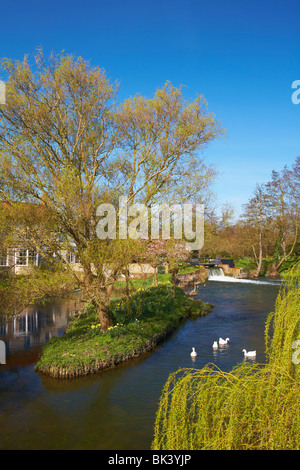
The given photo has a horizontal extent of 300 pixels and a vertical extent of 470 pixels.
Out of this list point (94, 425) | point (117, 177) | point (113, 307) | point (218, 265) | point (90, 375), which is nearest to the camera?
point (94, 425)

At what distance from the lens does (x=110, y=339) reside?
42.7 feet

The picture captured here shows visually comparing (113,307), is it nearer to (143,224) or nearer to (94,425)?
(143,224)

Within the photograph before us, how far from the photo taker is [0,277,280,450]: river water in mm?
7914

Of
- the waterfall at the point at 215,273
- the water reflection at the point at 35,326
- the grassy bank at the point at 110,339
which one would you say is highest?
the waterfall at the point at 215,273

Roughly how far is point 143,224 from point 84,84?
5803 millimetres

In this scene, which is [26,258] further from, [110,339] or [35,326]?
[35,326]

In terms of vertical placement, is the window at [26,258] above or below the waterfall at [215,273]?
above

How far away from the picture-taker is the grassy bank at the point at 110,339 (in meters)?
11.6

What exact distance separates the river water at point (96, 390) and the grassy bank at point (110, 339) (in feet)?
1.26

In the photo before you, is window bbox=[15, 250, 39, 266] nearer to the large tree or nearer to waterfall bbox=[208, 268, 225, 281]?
the large tree

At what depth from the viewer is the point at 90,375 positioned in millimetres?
11383

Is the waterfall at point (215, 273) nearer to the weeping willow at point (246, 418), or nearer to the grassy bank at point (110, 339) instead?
the grassy bank at point (110, 339)

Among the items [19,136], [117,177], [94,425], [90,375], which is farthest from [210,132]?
[94,425]

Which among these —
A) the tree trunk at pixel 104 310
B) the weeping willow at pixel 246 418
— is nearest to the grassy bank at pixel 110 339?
the tree trunk at pixel 104 310
